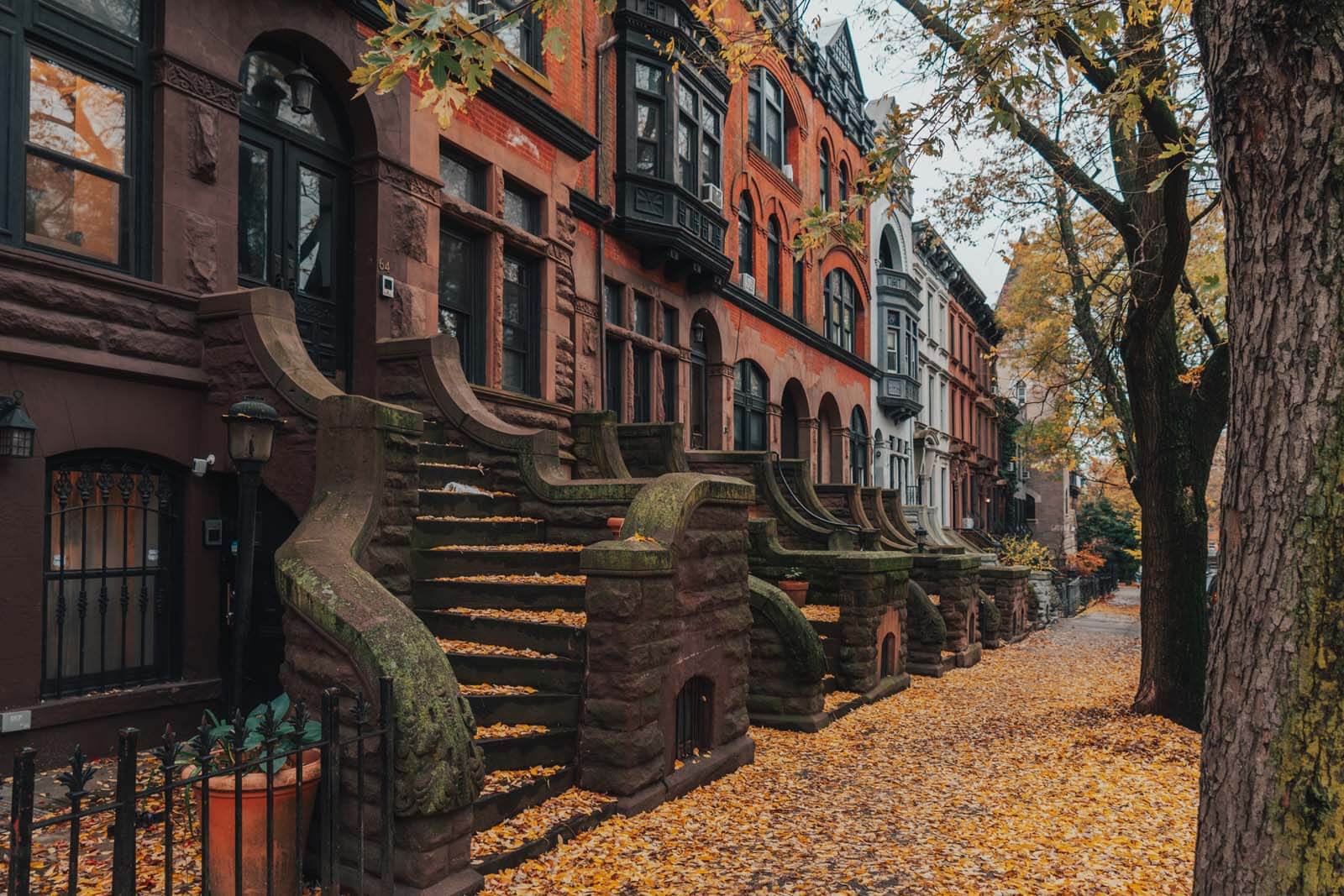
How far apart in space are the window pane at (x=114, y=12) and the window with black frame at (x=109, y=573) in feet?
11.6

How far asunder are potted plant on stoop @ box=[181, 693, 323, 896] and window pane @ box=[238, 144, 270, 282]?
5.81 meters

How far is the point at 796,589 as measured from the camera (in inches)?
494

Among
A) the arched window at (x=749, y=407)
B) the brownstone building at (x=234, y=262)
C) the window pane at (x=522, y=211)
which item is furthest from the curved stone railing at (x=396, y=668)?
the arched window at (x=749, y=407)

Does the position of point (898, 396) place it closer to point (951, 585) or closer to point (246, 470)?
point (951, 585)

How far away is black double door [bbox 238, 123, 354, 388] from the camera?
9.38 metres

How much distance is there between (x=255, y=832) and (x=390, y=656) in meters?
1.03

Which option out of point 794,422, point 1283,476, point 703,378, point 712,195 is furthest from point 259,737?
point 794,422

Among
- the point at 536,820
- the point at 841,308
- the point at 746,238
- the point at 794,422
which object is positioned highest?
the point at 746,238

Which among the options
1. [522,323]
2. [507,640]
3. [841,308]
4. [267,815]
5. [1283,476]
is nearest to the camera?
[1283,476]

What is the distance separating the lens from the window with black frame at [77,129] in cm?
701

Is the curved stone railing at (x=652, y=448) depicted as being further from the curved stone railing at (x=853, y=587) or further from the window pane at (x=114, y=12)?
the window pane at (x=114, y=12)

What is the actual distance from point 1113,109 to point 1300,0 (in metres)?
6.00

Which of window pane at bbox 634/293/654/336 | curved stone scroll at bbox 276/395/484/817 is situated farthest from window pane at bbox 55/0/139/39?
window pane at bbox 634/293/654/336

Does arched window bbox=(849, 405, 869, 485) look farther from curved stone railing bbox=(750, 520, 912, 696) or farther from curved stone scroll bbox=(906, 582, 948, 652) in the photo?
curved stone railing bbox=(750, 520, 912, 696)
